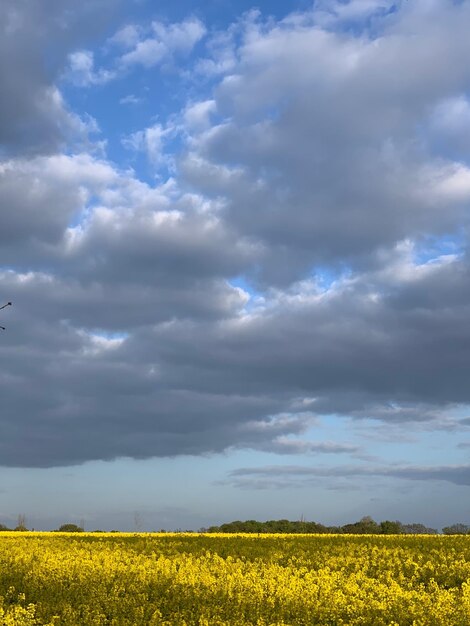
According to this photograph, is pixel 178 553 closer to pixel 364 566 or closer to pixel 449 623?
pixel 364 566

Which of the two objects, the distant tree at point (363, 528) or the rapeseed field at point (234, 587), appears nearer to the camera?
the rapeseed field at point (234, 587)

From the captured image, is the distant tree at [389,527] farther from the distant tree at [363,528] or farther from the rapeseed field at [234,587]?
the rapeseed field at [234,587]

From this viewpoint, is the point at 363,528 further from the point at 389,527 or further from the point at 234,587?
the point at 234,587

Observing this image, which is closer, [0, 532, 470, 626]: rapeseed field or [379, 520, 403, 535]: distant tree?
[0, 532, 470, 626]: rapeseed field

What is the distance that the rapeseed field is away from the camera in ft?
52.4

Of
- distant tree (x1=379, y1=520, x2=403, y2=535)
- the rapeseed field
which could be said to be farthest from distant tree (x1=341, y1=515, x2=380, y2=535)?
the rapeseed field

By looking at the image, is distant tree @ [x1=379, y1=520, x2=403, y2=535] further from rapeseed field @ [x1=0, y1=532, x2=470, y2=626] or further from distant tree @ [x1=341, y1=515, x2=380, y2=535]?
rapeseed field @ [x1=0, y1=532, x2=470, y2=626]

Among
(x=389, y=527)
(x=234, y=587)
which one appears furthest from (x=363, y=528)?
(x=234, y=587)

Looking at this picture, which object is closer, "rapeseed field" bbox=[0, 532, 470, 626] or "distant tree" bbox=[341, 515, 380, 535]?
"rapeseed field" bbox=[0, 532, 470, 626]

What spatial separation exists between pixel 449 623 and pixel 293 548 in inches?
713

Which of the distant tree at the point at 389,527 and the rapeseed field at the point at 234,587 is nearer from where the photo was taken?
the rapeseed field at the point at 234,587

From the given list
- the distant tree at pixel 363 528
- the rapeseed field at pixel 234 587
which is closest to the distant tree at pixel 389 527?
the distant tree at pixel 363 528

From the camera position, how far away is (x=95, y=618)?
616 inches

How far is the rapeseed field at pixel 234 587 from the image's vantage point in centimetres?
1596
